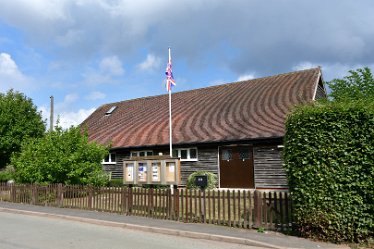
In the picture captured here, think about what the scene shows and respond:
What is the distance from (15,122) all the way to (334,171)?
22.1 meters

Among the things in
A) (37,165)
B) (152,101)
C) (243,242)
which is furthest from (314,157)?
(152,101)

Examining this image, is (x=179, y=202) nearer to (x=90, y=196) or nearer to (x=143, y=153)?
(x=90, y=196)

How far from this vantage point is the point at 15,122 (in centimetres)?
2533

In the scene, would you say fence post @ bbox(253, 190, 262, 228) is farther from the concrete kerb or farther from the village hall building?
the village hall building

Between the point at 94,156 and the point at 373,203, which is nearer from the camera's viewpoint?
the point at 373,203

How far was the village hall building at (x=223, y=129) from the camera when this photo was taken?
774 inches

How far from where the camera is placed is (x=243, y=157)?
66.2ft

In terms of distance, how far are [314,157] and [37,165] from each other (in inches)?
502

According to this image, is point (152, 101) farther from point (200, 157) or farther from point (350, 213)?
point (350, 213)

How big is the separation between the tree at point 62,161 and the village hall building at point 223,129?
7.13ft

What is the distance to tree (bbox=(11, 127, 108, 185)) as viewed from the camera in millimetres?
17016

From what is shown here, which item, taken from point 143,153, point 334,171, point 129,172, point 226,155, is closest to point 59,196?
point 129,172

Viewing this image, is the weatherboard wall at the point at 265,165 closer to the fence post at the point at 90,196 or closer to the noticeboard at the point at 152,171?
the noticeboard at the point at 152,171

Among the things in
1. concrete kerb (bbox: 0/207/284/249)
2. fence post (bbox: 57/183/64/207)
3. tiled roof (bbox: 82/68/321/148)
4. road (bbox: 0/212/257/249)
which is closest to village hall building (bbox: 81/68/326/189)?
tiled roof (bbox: 82/68/321/148)
